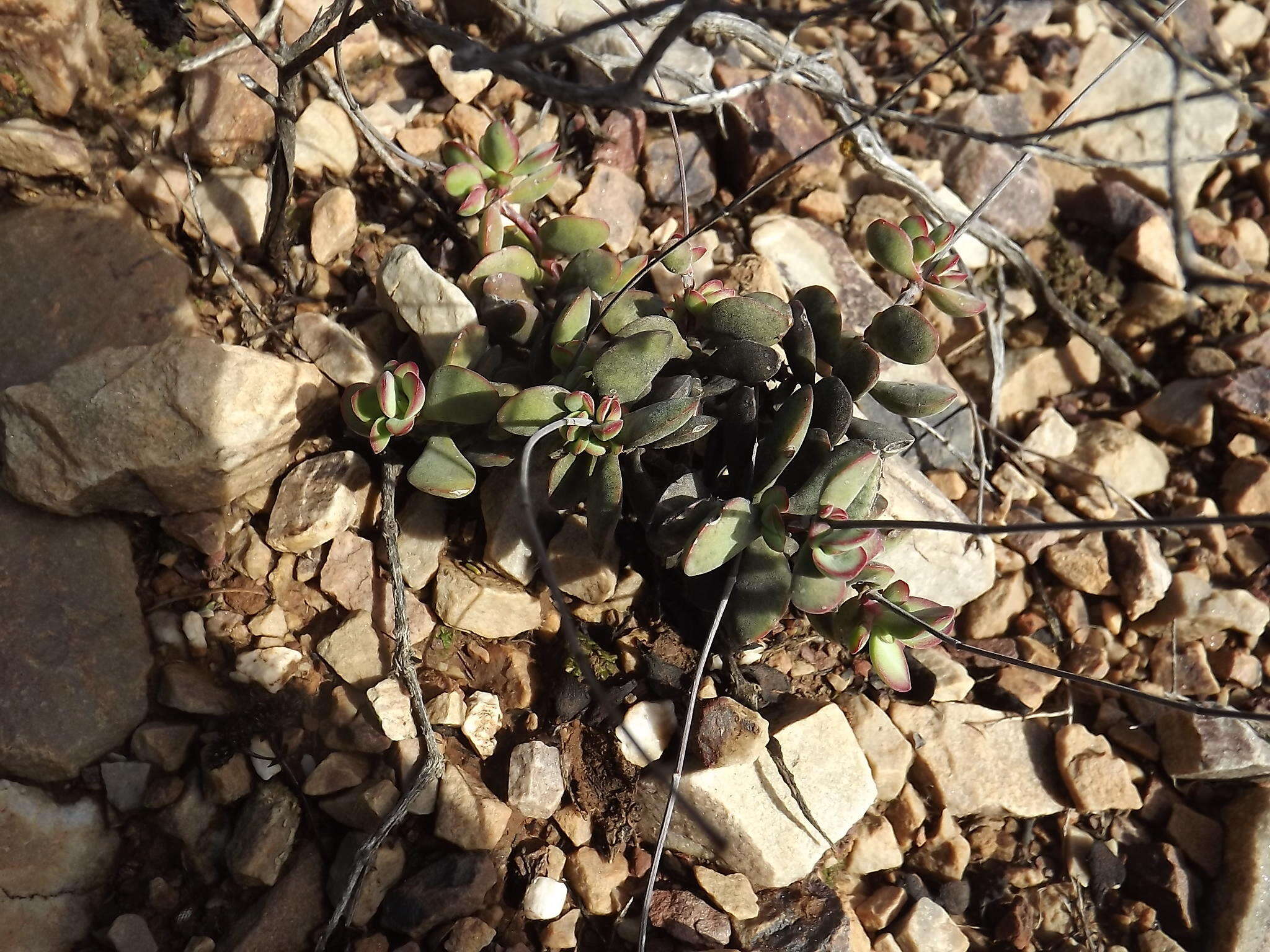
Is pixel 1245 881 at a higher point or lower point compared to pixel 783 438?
lower

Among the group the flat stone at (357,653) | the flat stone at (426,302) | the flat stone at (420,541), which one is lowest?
the flat stone at (357,653)

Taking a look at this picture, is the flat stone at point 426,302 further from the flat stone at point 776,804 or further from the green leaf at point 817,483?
the flat stone at point 776,804

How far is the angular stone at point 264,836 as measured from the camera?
1.95 meters

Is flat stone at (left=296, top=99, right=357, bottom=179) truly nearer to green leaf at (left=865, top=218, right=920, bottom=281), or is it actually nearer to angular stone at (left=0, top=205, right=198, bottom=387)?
angular stone at (left=0, top=205, right=198, bottom=387)

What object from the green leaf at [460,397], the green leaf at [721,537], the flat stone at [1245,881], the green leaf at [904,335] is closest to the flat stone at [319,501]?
the green leaf at [460,397]

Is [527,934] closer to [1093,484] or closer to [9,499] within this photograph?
[9,499]

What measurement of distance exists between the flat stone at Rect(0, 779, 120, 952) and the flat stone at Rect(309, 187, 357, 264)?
147cm

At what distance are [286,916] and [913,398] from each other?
5.78 ft

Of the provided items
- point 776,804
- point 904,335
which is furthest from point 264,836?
point 904,335

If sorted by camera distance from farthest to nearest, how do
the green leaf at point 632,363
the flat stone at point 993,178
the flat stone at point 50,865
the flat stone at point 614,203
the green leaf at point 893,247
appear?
the flat stone at point 993,178
the flat stone at point 614,203
the green leaf at point 893,247
the green leaf at point 632,363
the flat stone at point 50,865

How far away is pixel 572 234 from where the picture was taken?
7.74 feet

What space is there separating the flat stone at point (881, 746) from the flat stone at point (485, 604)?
84 centimetres

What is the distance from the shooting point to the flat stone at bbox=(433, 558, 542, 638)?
2264 mm

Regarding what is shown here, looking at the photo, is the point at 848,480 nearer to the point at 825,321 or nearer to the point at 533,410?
the point at 825,321
